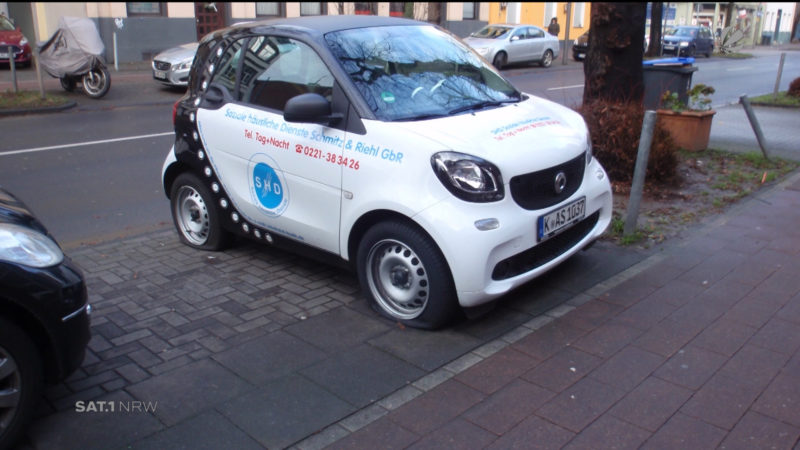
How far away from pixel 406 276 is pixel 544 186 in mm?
1033

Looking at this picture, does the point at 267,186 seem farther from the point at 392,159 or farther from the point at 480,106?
the point at 480,106

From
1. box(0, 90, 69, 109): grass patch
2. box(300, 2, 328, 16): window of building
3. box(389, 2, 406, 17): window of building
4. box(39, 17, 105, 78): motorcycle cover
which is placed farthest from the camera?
box(389, 2, 406, 17): window of building

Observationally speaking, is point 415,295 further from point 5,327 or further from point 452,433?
point 5,327

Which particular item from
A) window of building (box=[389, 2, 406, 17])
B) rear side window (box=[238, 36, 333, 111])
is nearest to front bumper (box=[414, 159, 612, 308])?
rear side window (box=[238, 36, 333, 111])

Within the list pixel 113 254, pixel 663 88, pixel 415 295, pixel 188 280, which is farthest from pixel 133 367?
pixel 663 88

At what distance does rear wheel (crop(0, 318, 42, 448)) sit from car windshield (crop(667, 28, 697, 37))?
816 inches

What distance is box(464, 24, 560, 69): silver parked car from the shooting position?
25047 millimetres

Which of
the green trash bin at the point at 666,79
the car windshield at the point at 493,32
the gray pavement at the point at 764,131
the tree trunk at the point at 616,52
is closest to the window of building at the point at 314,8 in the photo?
the car windshield at the point at 493,32

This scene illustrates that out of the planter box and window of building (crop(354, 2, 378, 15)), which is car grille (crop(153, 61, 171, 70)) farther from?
window of building (crop(354, 2, 378, 15))

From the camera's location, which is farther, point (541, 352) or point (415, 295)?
point (415, 295)

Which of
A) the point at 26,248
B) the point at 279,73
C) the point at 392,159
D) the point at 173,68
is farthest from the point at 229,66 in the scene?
the point at 173,68

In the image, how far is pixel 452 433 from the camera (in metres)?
3.29

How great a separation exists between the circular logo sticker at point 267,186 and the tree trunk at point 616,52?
15.9ft

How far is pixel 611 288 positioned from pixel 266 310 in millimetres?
2416
